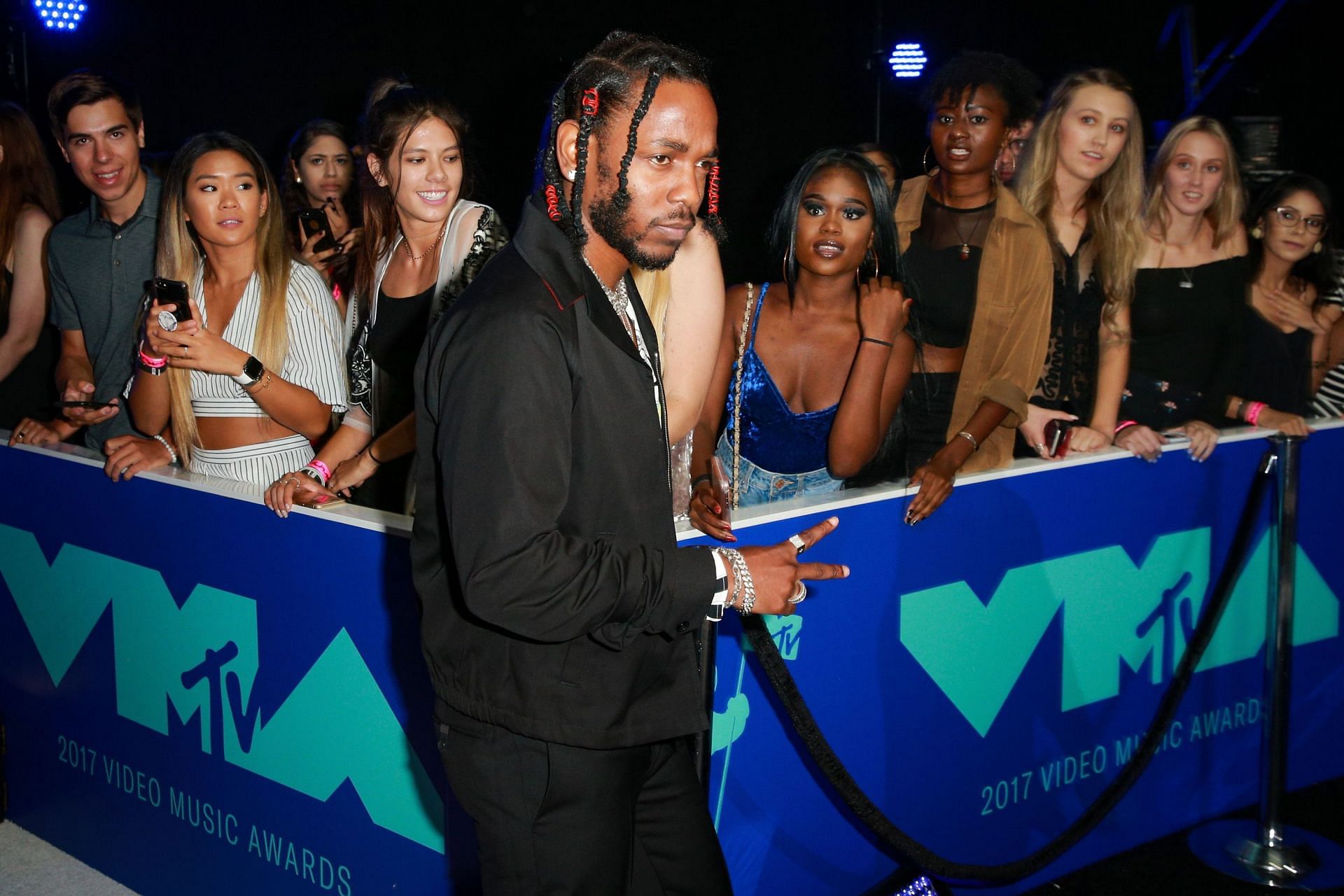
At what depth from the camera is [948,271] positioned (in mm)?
3023

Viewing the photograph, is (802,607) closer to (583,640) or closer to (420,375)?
(583,640)

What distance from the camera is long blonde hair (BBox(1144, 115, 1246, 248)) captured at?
333 centimetres

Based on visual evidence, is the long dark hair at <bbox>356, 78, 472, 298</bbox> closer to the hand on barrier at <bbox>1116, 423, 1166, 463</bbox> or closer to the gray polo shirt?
the gray polo shirt

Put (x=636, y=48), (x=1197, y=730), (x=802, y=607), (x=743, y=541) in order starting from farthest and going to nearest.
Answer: (x=1197, y=730) → (x=802, y=607) → (x=743, y=541) → (x=636, y=48)

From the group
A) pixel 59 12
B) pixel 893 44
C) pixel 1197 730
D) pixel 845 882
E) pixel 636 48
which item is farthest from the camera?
pixel 893 44

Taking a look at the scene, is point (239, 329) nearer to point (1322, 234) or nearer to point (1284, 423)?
point (1284, 423)

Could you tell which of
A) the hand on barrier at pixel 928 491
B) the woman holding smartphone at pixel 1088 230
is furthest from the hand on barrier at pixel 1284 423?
the hand on barrier at pixel 928 491

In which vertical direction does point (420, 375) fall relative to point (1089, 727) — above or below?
above

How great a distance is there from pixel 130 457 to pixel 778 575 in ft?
5.76

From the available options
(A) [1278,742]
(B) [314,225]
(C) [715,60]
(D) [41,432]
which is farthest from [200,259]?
(C) [715,60]

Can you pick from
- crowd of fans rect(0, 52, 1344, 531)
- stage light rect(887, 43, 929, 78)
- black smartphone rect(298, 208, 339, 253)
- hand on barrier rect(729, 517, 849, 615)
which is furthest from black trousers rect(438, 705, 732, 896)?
stage light rect(887, 43, 929, 78)

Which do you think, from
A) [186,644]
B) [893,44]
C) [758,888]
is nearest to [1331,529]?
[758,888]

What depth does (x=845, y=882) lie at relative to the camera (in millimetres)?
2488

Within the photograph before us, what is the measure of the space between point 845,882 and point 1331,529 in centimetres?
179
